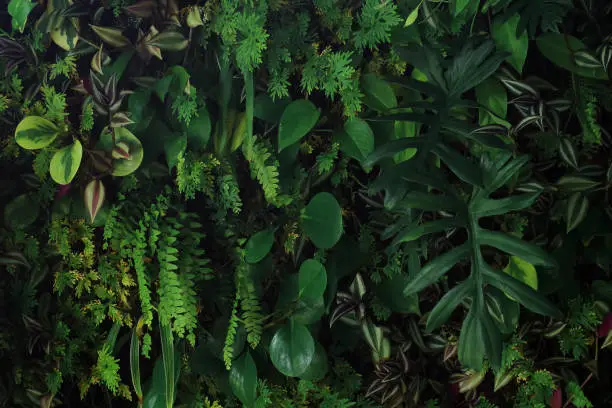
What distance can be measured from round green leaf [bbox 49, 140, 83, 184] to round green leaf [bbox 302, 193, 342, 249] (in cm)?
39

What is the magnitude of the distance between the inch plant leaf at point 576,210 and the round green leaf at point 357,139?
0.27 meters

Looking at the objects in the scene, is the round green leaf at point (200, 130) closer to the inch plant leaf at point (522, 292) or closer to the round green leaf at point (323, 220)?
the round green leaf at point (323, 220)

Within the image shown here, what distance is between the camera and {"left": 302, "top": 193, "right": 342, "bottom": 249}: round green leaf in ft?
2.87

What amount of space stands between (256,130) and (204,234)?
0.18m

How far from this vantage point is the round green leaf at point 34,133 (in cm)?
103

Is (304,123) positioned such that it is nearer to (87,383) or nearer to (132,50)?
(132,50)

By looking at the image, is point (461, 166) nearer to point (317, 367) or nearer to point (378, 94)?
point (378, 94)

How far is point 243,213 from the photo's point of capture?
989mm

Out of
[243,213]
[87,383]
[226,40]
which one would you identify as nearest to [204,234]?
[243,213]

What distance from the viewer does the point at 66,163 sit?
3.33ft

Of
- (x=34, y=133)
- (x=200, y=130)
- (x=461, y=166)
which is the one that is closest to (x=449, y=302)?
(x=461, y=166)

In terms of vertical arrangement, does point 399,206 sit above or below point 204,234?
above

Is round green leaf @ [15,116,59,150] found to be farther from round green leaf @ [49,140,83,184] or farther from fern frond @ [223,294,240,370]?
fern frond @ [223,294,240,370]

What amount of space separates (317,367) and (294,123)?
0.35 m
